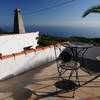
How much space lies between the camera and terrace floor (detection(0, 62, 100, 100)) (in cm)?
227

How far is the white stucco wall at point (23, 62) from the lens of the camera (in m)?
3.06

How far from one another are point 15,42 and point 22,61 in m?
4.54

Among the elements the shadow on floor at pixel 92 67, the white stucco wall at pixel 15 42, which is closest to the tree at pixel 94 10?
the shadow on floor at pixel 92 67

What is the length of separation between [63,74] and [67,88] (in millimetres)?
895

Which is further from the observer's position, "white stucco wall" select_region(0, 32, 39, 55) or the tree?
"white stucco wall" select_region(0, 32, 39, 55)

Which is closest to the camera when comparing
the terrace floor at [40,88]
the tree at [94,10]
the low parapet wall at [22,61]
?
the terrace floor at [40,88]

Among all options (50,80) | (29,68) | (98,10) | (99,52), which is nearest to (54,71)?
(50,80)

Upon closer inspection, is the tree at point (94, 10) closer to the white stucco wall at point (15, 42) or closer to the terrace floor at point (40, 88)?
the terrace floor at point (40, 88)

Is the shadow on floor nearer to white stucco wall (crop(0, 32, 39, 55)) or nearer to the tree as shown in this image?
the tree

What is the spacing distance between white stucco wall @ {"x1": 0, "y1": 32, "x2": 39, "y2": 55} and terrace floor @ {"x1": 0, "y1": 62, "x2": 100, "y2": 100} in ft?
13.9

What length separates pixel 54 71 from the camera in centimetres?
371

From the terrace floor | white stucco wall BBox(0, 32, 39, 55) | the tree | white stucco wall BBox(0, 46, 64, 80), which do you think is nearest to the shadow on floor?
the terrace floor

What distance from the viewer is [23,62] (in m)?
3.54

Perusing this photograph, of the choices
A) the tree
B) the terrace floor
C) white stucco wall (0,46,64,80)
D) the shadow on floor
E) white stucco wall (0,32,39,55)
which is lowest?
the terrace floor
